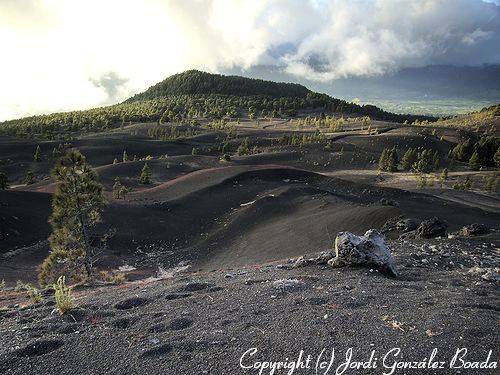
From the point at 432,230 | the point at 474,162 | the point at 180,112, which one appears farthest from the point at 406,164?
the point at 180,112

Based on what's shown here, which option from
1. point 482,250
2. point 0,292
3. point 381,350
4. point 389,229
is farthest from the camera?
point 389,229

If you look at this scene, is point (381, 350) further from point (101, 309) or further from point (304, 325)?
point (101, 309)

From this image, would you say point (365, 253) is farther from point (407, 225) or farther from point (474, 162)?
point (474, 162)

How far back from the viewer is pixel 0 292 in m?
19.8

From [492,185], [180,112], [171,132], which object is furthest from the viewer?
[180,112]

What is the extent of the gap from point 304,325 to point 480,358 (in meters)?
3.36

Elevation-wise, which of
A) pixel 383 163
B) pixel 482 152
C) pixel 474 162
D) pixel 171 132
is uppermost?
pixel 171 132

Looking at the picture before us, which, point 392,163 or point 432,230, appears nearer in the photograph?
point 432,230

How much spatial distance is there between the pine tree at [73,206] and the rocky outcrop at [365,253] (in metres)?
15.4

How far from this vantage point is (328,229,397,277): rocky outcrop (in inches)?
526

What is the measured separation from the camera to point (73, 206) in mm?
23016

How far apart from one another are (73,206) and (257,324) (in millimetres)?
17902

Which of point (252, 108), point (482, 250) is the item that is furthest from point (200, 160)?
point (252, 108)

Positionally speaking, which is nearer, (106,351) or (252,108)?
(106,351)
